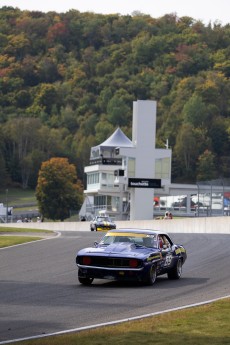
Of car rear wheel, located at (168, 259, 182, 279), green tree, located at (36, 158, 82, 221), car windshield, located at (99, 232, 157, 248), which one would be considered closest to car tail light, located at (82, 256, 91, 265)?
car windshield, located at (99, 232, 157, 248)

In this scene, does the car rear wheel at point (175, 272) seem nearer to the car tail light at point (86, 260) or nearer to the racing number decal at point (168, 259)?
the racing number decal at point (168, 259)

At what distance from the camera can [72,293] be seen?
20.7 meters

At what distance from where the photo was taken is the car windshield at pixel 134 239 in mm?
23375

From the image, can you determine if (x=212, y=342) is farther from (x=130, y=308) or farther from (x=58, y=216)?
(x=58, y=216)

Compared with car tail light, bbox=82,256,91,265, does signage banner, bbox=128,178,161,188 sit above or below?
above

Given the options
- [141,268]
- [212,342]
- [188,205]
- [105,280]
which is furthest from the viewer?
[188,205]

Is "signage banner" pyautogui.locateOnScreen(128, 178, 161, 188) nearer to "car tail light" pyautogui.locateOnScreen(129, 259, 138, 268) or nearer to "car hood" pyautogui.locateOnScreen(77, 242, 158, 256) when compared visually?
"car hood" pyautogui.locateOnScreen(77, 242, 158, 256)

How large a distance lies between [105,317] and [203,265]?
489 inches

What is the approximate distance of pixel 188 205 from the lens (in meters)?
117

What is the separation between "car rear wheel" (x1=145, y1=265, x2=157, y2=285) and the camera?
2233cm

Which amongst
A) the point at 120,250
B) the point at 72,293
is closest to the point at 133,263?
the point at 120,250

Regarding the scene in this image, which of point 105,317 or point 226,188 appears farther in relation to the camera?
point 226,188

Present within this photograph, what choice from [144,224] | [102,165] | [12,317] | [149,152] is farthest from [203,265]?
[102,165]

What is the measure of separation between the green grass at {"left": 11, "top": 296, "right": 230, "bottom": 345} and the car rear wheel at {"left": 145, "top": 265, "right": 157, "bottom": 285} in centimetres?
549
